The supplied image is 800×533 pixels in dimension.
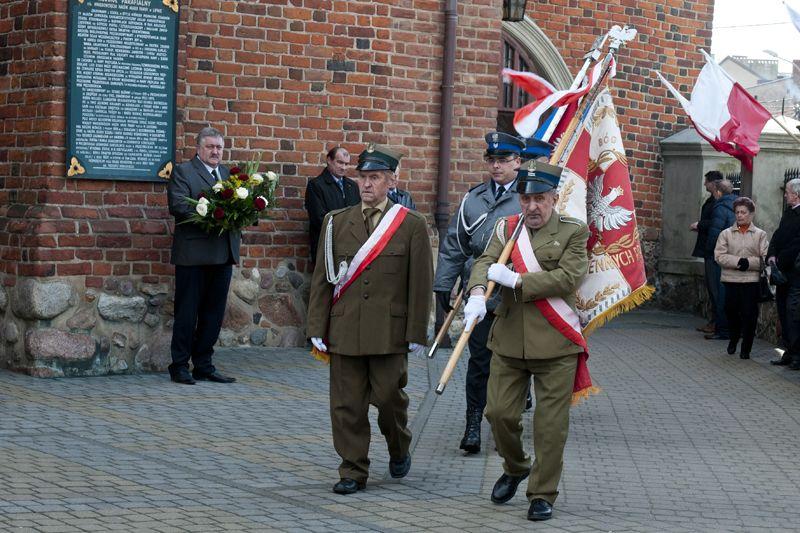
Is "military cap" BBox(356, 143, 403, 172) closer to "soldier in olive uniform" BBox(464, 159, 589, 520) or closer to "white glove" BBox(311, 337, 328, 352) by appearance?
"soldier in olive uniform" BBox(464, 159, 589, 520)

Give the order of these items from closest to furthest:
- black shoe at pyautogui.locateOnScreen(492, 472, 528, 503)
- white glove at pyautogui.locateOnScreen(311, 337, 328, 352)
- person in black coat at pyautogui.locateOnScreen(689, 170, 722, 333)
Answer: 1. black shoe at pyautogui.locateOnScreen(492, 472, 528, 503)
2. white glove at pyautogui.locateOnScreen(311, 337, 328, 352)
3. person in black coat at pyautogui.locateOnScreen(689, 170, 722, 333)

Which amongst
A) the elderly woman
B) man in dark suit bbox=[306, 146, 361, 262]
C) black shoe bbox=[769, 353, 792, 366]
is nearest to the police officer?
man in dark suit bbox=[306, 146, 361, 262]

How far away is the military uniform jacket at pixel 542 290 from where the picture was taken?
701 cm

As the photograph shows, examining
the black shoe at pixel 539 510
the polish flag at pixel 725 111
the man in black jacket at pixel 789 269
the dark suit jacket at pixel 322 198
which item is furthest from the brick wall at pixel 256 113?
the black shoe at pixel 539 510

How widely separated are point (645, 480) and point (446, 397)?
3.01 meters

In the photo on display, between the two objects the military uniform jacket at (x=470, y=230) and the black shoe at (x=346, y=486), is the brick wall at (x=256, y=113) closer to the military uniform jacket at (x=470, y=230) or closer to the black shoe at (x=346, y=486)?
the military uniform jacket at (x=470, y=230)

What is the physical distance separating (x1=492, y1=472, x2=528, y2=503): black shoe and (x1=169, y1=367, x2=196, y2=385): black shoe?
420 cm

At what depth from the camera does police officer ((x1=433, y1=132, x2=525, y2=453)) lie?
28.3ft

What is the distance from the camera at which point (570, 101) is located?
9.40m

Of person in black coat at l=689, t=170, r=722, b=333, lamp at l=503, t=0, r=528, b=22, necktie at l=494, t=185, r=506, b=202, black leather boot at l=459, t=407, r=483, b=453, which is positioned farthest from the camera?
person in black coat at l=689, t=170, r=722, b=333

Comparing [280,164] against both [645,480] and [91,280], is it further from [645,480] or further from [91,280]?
[645,480]

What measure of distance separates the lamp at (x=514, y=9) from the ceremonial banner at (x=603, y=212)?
19.0 feet

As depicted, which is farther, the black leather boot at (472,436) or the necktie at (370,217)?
the black leather boot at (472,436)


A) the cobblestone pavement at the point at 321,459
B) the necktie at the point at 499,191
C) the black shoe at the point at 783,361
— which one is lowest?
the black shoe at the point at 783,361
